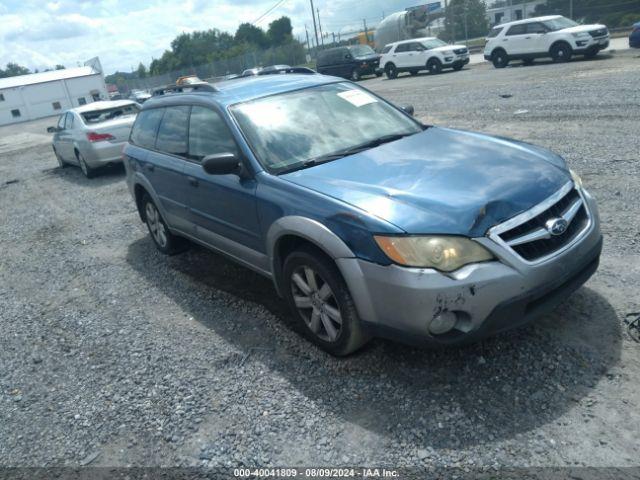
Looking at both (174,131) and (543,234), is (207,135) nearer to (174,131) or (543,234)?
(174,131)

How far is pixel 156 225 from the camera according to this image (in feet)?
19.7

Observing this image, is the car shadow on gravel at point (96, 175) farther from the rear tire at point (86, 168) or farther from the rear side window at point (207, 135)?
the rear side window at point (207, 135)

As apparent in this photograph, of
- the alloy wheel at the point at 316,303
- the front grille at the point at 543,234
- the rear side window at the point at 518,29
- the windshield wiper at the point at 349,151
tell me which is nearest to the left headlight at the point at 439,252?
the front grille at the point at 543,234

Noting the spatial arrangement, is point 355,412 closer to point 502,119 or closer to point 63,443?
point 63,443

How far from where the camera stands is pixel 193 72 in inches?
2271

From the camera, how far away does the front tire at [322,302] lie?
3.27 m

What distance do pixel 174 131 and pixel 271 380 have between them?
2.76 meters

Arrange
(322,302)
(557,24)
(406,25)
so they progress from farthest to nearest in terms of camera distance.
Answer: (406,25) < (557,24) < (322,302)

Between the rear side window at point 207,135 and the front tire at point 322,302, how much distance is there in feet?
3.68

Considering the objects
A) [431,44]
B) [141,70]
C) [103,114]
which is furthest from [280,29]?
[103,114]

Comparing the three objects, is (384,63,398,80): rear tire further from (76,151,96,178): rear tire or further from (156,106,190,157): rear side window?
(156,106,190,157): rear side window

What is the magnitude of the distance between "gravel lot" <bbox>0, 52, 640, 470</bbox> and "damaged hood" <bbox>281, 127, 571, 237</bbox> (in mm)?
953

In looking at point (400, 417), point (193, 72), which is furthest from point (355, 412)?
point (193, 72)

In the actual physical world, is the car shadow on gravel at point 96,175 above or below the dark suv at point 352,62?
below
